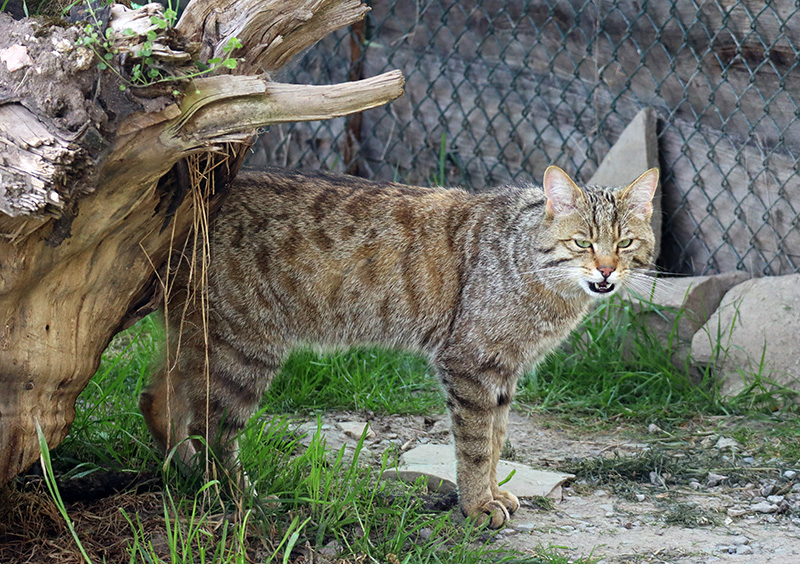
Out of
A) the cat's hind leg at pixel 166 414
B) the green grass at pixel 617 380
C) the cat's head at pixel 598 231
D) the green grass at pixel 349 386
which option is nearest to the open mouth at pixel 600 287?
the cat's head at pixel 598 231

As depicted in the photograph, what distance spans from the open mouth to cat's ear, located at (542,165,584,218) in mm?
329

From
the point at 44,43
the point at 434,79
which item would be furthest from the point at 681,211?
the point at 44,43

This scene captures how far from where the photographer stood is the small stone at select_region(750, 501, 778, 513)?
138 inches

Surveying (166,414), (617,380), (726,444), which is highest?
(166,414)

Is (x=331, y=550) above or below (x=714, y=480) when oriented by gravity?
above

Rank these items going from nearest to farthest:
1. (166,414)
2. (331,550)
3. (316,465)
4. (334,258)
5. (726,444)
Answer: (331,550)
(316,465)
(166,414)
(334,258)
(726,444)

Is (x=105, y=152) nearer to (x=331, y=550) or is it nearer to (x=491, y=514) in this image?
(x=331, y=550)

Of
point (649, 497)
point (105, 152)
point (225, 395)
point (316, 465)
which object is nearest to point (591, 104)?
point (649, 497)

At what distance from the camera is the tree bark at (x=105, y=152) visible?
6.95ft

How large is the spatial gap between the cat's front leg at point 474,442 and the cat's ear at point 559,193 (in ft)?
2.57

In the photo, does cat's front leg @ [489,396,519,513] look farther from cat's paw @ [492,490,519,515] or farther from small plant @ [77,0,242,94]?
small plant @ [77,0,242,94]

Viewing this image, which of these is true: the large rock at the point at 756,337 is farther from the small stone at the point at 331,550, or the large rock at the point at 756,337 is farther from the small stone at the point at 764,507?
the small stone at the point at 331,550

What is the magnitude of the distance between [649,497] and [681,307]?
142 centimetres

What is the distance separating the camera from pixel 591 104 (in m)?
5.57
